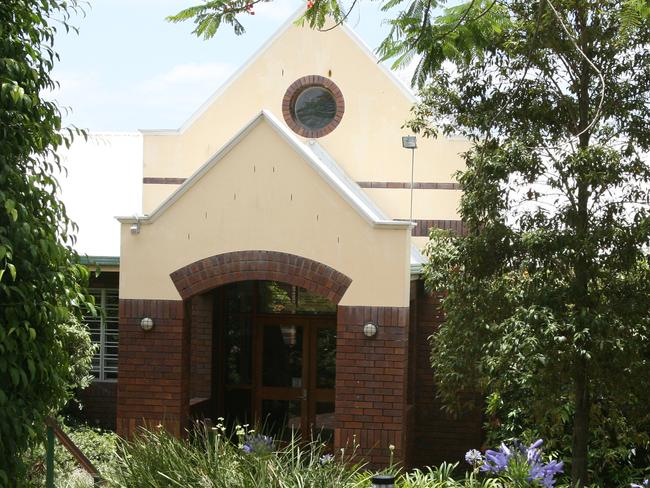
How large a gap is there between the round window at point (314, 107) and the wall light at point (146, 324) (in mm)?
5251

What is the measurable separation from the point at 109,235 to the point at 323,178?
5146mm

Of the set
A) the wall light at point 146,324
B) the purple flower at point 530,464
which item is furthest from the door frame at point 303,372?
the purple flower at point 530,464

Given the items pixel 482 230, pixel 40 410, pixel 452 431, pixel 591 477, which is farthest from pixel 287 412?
pixel 40 410

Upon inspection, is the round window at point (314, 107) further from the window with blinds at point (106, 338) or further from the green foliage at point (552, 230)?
the green foliage at point (552, 230)

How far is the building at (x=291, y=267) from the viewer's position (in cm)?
1320

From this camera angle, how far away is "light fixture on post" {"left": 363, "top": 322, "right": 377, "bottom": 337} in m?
13.1

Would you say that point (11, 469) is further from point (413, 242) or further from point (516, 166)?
point (413, 242)

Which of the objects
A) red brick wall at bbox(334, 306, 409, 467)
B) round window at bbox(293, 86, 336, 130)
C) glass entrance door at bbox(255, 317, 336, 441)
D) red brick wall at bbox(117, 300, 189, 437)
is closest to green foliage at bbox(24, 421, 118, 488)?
red brick wall at bbox(117, 300, 189, 437)

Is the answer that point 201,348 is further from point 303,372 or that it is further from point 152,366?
point 152,366

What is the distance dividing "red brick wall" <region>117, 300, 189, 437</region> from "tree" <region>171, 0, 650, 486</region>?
3878 millimetres

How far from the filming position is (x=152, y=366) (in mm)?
13648

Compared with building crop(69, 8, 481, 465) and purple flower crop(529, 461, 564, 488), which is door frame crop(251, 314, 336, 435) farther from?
purple flower crop(529, 461, 564, 488)

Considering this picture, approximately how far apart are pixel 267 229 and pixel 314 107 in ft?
15.7

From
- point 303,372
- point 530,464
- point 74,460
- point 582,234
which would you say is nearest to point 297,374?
point 303,372
